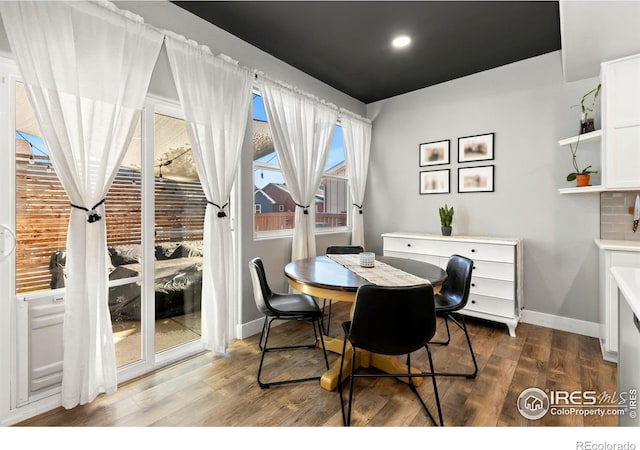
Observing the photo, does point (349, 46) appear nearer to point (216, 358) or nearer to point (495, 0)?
point (495, 0)

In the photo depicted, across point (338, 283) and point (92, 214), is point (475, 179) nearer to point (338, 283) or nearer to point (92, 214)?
point (338, 283)

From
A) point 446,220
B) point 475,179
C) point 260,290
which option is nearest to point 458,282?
point 446,220

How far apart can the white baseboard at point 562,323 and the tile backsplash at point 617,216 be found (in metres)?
0.87

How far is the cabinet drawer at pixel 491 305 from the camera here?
9.43ft

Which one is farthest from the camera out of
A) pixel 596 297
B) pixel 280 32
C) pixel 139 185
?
pixel 596 297

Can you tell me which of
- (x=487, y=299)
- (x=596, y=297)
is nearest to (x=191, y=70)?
(x=487, y=299)

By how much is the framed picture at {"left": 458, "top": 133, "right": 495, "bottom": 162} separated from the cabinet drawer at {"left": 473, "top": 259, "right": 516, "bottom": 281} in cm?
126

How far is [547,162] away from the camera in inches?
120

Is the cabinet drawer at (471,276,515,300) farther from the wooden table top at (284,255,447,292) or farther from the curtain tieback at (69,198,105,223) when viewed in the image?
the curtain tieback at (69,198,105,223)

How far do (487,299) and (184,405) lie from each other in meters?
2.83

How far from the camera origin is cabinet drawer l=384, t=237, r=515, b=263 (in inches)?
114

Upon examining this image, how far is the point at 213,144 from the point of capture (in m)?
2.41

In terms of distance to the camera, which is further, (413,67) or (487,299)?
(413,67)

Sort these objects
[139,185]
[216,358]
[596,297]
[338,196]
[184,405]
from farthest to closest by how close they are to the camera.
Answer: [338,196] < [596,297] < [216,358] < [139,185] < [184,405]
